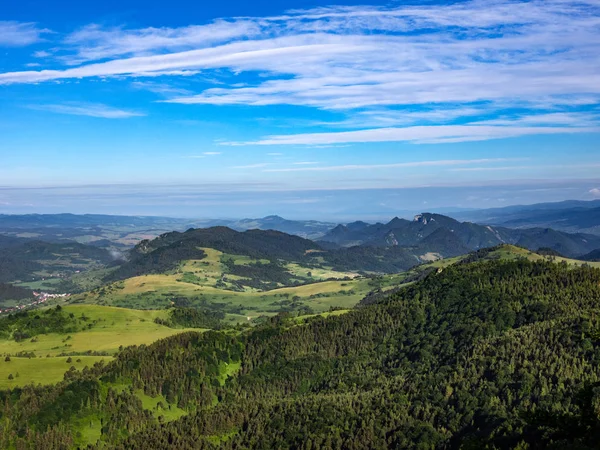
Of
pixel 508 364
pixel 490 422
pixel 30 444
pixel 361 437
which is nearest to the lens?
pixel 490 422

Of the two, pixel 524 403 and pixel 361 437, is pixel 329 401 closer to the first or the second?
pixel 361 437

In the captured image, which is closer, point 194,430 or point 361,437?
point 361,437

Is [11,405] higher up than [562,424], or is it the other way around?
[562,424]

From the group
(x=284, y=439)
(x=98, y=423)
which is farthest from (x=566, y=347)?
(x=98, y=423)

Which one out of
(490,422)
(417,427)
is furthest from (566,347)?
(417,427)

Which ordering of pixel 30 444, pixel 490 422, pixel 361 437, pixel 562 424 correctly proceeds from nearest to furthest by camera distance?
pixel 562 424, pixel 490 422, pixel 361 437, pixel 30 444

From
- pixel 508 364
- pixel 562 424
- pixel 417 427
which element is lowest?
pixel 417 427

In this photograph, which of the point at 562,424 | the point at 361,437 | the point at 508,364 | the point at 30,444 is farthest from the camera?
the point at 508,364

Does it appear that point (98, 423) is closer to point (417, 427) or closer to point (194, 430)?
point (194, 430)

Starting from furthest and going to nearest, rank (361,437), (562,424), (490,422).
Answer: (361,437)
(490,422)
(562,424)
